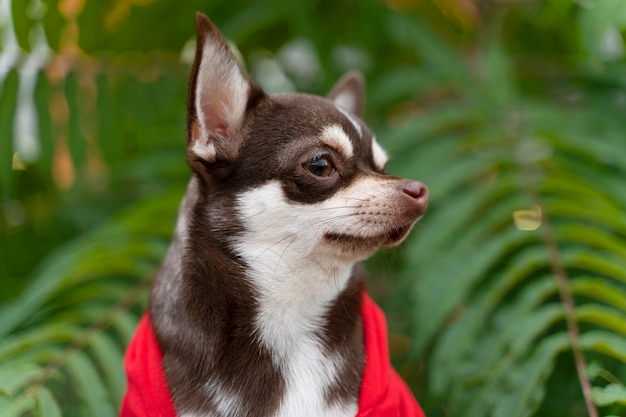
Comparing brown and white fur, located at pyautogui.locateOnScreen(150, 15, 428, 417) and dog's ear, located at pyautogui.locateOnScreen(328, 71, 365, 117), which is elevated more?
dog's ear, located at pyautogui.locateOnScreen(328, 71, 365, 117)

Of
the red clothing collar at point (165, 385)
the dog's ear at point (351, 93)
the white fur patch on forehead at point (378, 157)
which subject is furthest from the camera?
the dog's ear at point (351, 93)

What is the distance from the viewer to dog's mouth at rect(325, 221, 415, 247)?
1.56 m

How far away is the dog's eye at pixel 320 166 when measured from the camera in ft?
5.09

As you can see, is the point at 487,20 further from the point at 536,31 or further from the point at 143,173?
the point at 143,173

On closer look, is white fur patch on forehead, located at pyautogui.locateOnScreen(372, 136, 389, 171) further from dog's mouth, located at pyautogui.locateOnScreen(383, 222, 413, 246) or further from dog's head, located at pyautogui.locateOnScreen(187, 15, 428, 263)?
dog's mouth, located at pyautogui.locateOnScreen(383, 222, 413, 246)

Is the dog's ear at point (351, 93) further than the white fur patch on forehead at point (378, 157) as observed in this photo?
Yes

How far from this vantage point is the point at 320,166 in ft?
5.11

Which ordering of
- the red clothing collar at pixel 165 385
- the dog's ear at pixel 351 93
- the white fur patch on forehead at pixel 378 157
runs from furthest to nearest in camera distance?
the dog's ear at pixel 351 93, the white fur patch on forehead at pixel 378 157, the red clothing collar at pixel 165 385

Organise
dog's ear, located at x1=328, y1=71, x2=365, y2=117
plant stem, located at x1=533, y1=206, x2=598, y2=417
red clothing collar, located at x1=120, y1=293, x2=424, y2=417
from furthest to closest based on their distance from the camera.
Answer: dog's ear, located at x1=328, y1=71, x2=365, y2=117, plant stem, located at x1=533, y1=206, x2=598, y2=417, red clothing collar, located at x1=120, y1=293, x2=424, y2=417

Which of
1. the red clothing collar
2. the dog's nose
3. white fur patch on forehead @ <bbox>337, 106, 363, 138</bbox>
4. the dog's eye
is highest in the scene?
white fur patch on forehead @ <bbox>337, 106, 363, 138</bbox>

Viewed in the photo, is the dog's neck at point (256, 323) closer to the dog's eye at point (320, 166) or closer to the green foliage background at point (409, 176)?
the dog's eye at point (320, 166)

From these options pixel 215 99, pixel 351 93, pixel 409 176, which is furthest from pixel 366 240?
pixel 409 176

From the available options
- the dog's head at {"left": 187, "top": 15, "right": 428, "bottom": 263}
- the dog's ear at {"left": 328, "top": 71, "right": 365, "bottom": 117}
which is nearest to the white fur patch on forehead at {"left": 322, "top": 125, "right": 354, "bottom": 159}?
the dog's head at {"left": 187, "top": 15, "right": 428, "bottom": 263}

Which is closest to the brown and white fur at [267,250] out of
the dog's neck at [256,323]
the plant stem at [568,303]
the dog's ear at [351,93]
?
the dog's neck at [256,323]
